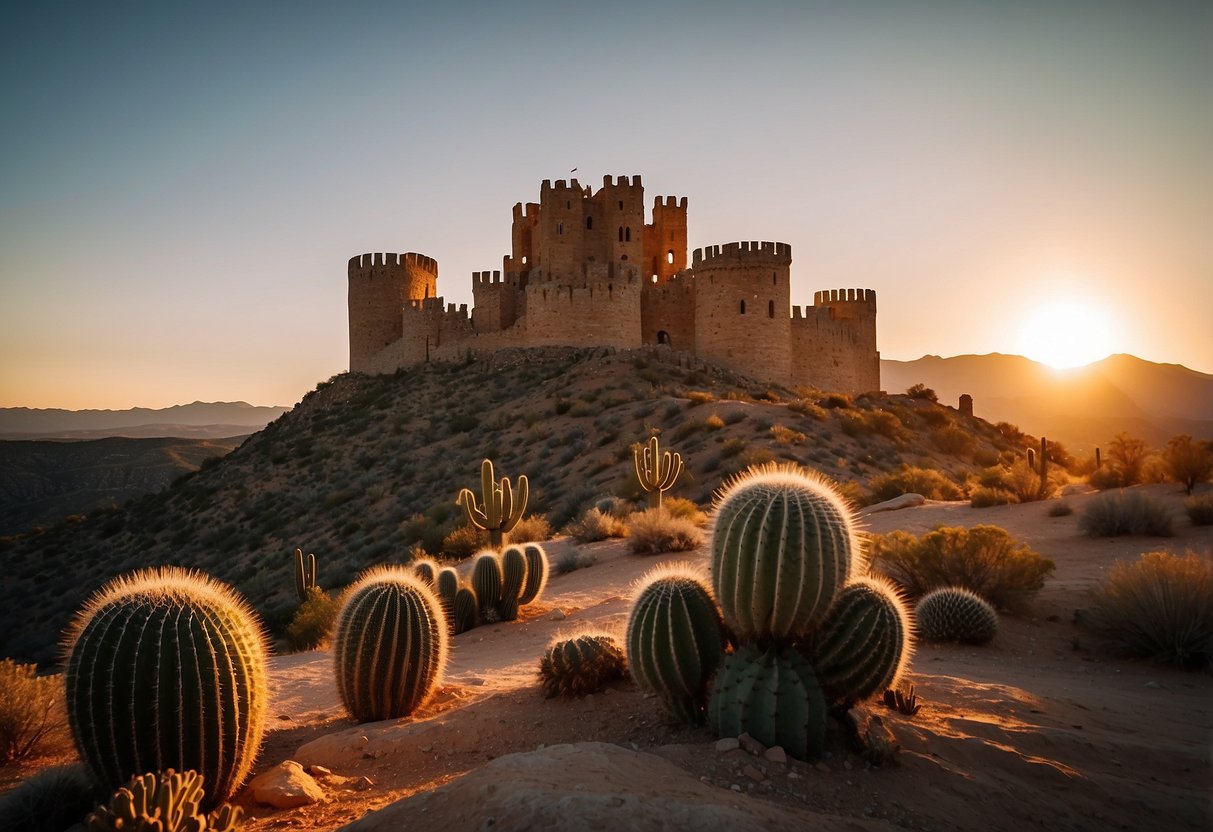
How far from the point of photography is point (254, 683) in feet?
13.3

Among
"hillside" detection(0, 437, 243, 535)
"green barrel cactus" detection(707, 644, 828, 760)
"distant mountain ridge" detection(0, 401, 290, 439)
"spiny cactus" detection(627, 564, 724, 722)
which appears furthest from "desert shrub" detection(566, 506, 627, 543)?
"distant mountain ridge" detection(0, 401, 290, 439)

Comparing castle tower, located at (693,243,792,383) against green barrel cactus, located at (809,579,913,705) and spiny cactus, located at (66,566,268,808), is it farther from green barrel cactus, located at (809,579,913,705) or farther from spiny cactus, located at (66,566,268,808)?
spiny cactus, located at (66,566,268,808)

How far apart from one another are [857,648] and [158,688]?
3527mm

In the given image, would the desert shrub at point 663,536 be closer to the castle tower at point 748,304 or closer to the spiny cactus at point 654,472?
the spiny cactus at point 654,472

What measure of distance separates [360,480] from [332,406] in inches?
485

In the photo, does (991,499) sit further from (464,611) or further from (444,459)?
(444,459)

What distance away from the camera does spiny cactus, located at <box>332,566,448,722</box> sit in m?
5.39

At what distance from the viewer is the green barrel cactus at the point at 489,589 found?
993cm

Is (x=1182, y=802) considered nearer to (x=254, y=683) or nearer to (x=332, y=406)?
(x=254, y=683)

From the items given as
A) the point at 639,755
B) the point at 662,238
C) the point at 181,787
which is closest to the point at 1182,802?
the point at 639,755

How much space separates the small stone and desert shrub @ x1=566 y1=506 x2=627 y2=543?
1079 cm

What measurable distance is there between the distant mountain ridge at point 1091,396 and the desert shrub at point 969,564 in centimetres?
6236

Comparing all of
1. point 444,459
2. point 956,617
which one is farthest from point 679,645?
point 444,459

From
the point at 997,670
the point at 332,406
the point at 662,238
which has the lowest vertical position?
the point at 997,670
